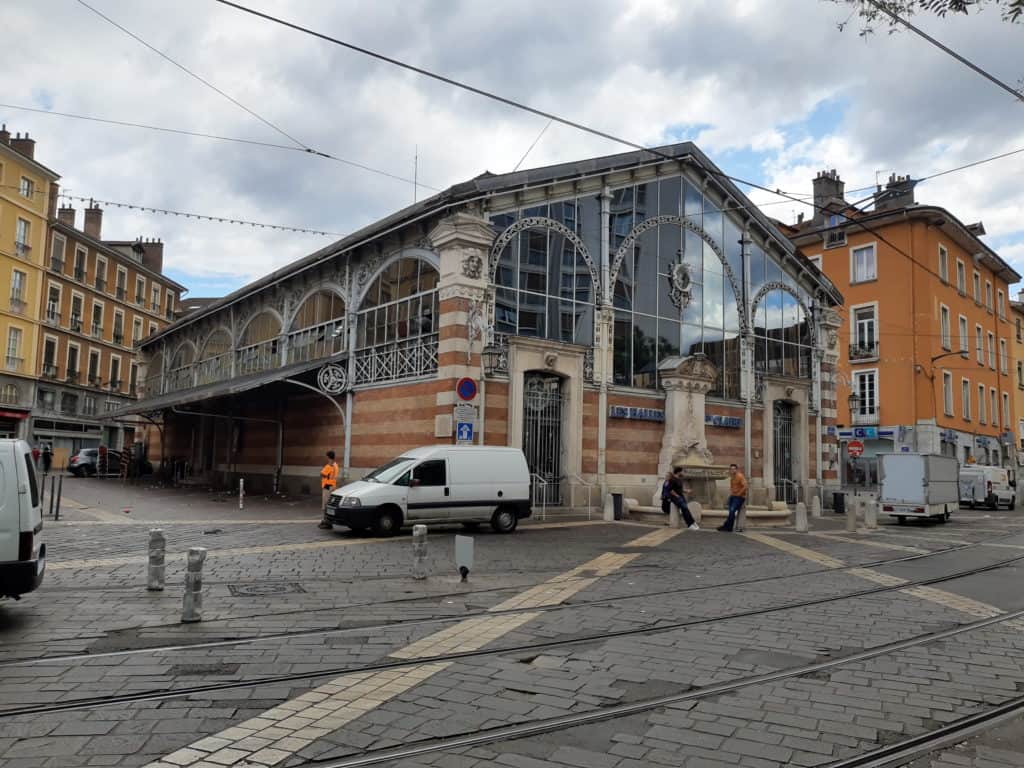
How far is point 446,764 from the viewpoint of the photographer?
171 inches

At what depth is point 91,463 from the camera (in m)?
41.0

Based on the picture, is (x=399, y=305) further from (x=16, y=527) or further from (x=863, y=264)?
(x=863, y=264)

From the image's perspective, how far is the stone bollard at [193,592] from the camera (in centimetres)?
786

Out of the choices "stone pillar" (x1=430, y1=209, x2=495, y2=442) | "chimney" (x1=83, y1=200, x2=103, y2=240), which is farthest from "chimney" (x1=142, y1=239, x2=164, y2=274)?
"stone pillar" (x1=430, y1=209, x2=495, y2=442)

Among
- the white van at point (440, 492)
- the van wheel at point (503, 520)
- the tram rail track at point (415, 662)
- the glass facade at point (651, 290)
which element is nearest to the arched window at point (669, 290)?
the glass facade at point (651, 290)

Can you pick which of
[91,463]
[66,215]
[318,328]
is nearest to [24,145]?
[66,215]

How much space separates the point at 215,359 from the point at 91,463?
12.3 meters

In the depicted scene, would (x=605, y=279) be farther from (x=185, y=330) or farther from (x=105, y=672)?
(x=185, y=330)

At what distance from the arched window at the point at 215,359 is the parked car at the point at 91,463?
8927 millimetres

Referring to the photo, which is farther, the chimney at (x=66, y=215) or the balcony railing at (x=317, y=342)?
the chimney at (x=66, y=215)

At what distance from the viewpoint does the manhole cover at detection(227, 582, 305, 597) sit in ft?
31.3

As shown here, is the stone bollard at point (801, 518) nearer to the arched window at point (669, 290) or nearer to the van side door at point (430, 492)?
the arched window at point (669, 290)

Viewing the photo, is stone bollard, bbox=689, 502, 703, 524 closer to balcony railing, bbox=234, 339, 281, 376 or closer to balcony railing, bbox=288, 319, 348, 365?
balcony railing, bbox=288, 319, 348, 365

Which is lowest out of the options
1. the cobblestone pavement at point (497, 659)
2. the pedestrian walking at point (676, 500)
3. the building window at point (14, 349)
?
the cobblestone pavement at point (497, 659)
